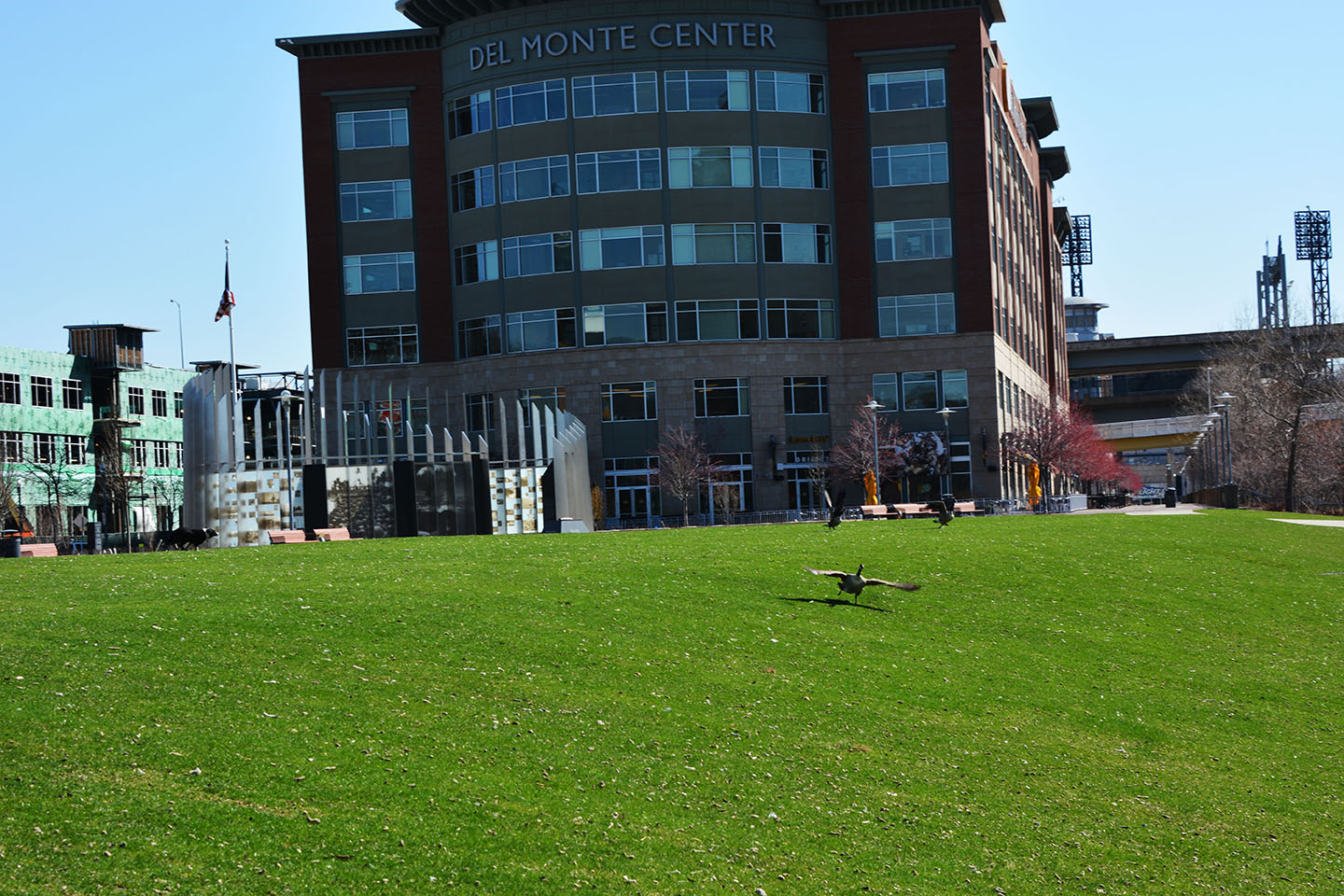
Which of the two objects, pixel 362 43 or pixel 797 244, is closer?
pixel 797 244

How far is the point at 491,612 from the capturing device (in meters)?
20.0

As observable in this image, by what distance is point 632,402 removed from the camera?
74125 millimetres

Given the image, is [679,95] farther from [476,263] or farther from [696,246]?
[476,263]

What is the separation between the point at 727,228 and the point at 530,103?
12.3 m

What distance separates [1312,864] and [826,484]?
59.7 meters

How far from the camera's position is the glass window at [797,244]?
7506 centimetres

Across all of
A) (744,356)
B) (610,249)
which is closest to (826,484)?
(744,356)

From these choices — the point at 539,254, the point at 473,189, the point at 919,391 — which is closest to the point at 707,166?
the point at 539,254

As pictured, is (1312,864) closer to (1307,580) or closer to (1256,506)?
(1307,580)

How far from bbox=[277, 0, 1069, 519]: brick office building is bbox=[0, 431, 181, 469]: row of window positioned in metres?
32.1

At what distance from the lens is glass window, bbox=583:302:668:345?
244ft

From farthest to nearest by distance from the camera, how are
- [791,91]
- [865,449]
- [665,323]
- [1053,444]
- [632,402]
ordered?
[1053,444], [791,91], [665,323], [632,402], [865,449]

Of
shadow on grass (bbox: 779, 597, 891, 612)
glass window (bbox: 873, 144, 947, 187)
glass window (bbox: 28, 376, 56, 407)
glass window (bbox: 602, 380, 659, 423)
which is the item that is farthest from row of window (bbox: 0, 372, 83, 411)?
shadow on grass (bbox: 779, 597, 891, 612)

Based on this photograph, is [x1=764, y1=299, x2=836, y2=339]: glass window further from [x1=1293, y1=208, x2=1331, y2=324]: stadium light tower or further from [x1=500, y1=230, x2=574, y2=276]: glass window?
[x1=1293, y1=208, x2=1331, y2=324]: stadium light tower
